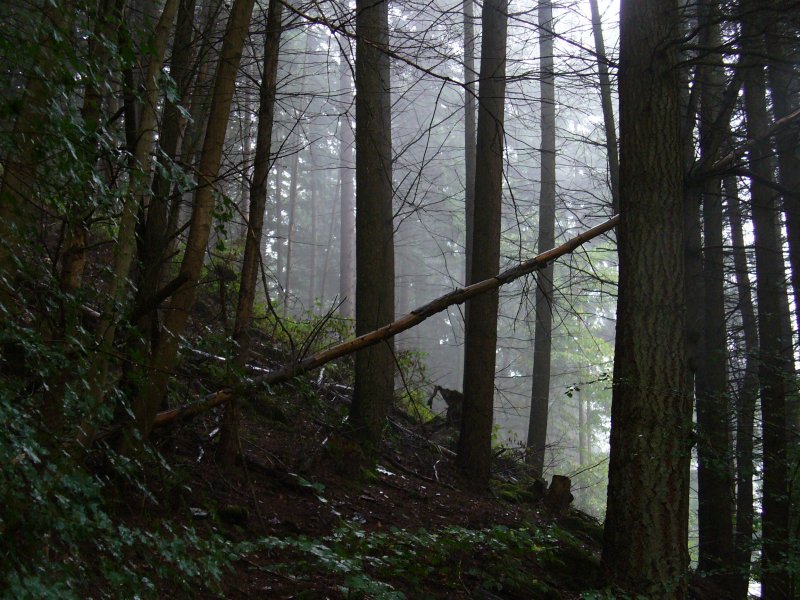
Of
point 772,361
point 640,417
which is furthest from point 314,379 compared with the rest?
point 772,361

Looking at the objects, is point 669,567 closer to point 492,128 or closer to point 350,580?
point 350,580

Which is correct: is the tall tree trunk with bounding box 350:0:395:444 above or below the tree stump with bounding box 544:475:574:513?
above

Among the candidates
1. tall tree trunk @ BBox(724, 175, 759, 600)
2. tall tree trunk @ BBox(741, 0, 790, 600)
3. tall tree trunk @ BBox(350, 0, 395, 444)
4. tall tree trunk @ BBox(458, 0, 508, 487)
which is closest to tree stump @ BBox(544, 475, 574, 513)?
tall tree trunk @ BBox(458, 0, 508, 487)

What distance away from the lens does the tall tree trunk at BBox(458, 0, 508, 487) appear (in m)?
8.69

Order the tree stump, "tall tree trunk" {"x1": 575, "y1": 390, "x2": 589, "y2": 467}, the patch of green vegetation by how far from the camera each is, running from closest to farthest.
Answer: the patch of green vegetation < the tree stump < "tall tree trunk" {"x1": 575, "y1": 390, "x2": 589, "y2": 467}

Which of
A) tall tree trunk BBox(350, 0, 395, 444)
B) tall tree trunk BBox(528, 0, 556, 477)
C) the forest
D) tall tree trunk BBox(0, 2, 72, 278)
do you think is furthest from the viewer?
tall tree trunk BBox(528, 0, 556, 477)

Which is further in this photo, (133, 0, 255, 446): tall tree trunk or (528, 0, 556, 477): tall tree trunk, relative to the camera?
(528, 0, 556, 477): tall tree trunk

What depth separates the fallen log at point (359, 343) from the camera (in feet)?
16.7

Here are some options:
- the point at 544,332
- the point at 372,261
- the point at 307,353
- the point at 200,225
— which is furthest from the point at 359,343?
the point at 544,332

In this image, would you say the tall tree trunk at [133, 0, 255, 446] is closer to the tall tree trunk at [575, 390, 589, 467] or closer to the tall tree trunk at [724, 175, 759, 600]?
the tall tree trunk at [724, 175, 759, 600]

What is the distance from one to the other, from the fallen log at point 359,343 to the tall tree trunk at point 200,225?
45 cm

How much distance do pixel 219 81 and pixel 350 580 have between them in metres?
3.51

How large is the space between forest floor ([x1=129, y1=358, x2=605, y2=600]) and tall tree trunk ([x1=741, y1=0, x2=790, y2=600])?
1.85 m

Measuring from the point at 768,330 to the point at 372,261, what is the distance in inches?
187
